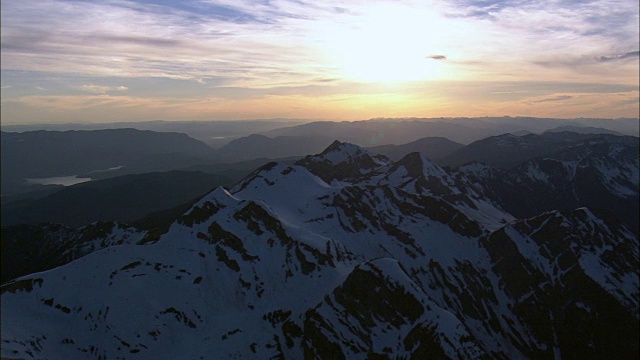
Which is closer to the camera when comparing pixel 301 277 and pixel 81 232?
pixel 301 277

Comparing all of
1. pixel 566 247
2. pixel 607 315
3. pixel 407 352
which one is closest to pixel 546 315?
pixel 607 315

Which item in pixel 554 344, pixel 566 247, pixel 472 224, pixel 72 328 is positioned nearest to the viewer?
pixel 72 328

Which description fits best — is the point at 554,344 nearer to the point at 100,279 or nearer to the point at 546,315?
the point at 546,315

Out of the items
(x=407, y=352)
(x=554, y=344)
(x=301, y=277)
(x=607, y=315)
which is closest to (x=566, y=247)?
(x=607, y=315)

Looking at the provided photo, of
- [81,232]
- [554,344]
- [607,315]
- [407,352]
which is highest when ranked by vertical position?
[81,232]

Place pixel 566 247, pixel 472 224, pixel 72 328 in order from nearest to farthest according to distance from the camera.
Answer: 1. pixel 72 328
2. pixel 566 247
3. pixel 472 224

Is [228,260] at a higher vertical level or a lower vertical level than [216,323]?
higher
